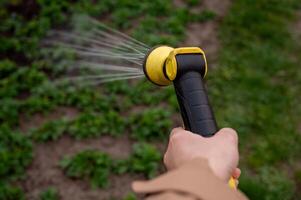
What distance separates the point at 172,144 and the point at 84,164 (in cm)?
209

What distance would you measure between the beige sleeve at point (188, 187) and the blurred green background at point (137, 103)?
7.08 feet

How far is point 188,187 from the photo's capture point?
3.71ft

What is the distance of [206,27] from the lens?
451 cm

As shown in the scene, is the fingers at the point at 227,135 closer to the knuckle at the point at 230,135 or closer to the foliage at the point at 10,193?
the knuckle at the point at 230,135

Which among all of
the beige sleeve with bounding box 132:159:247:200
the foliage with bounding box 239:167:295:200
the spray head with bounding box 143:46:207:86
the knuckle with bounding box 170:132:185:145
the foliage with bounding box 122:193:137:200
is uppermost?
the spray head with bounding box 143:46:207:86

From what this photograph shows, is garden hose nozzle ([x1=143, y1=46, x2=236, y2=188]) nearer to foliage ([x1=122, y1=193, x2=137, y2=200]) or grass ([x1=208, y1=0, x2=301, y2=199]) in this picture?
foliage ([x1=122, y1=193, x2=137, y2=200])

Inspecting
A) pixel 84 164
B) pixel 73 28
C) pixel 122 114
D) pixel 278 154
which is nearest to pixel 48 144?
pixel 84 164

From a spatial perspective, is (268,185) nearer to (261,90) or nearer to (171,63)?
(261,90)

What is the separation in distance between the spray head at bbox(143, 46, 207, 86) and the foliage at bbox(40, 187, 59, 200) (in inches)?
Answer: 66.7

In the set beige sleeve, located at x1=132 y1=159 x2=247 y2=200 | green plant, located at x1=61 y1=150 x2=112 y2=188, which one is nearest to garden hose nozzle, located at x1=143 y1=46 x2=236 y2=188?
beige sleeve, located at x1=132 y1=159 x2=247 y2=200

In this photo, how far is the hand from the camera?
1297 mm

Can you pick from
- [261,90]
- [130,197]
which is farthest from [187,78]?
[261,90]

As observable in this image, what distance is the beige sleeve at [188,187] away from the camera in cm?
112

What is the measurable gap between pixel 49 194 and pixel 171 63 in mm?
1852
